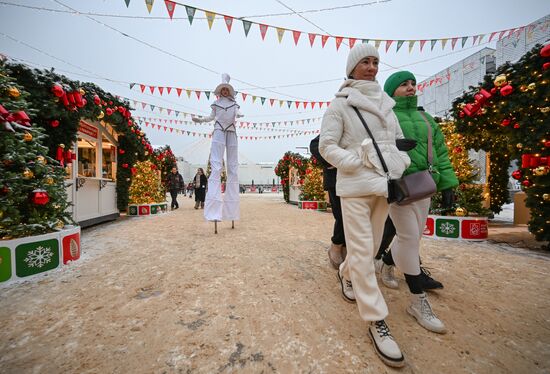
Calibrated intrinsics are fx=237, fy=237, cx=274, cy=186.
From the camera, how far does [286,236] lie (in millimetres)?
4305

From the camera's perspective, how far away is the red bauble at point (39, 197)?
255cm

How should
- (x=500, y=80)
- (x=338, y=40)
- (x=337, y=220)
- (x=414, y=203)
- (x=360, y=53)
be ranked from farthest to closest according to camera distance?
1. (x=338, y=40)
2. (x=500, y=80)
3. (x=337, y=220)
4. (x=414, y=203)
5. (x=360, y=53)

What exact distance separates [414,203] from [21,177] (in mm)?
3723

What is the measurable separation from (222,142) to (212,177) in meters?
0.63

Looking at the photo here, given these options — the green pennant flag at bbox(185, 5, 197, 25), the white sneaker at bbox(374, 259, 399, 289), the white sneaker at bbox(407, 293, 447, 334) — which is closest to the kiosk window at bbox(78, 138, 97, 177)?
the green pennant flag at bbox(185, 5, 197, 25)

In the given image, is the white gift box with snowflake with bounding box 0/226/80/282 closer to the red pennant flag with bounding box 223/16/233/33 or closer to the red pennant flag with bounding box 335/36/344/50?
the red pennant flag with bounding box 223/16/233/33

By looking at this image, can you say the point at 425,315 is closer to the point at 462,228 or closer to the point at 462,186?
the point at 462,228

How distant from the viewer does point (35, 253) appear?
2.46 m

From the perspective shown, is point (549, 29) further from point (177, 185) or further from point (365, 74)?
point (177, 185)

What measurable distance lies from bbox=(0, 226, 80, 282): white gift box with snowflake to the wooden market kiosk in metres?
2.45

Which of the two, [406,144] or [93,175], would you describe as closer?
[406,144]

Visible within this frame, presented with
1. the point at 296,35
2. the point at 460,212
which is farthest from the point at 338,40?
the point at 460,212

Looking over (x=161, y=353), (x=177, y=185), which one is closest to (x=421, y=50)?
(x=161, y=353)

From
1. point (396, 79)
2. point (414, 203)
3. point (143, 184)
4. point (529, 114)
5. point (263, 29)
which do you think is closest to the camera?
point (414, 203)
